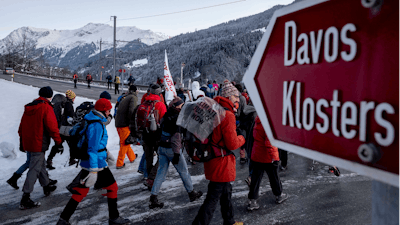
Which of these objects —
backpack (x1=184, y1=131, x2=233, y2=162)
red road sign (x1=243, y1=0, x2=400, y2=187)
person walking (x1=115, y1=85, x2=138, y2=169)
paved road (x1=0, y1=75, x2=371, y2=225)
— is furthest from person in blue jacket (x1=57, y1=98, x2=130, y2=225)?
red road sign (x1=243, y1=0, x2=400, y2=187)

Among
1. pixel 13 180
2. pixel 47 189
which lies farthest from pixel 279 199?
pixel 13 180

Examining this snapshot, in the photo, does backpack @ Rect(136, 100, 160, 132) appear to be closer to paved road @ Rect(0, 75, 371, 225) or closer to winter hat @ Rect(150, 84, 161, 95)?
winter hat @ Rect(150, 84, 161, 95)

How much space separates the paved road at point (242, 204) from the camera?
3920 millimetres

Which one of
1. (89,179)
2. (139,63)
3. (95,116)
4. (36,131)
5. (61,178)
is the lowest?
(61,178)

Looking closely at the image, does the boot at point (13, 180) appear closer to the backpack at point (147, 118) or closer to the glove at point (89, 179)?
the glove at point (89, 179)

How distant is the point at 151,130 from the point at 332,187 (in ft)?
11.5

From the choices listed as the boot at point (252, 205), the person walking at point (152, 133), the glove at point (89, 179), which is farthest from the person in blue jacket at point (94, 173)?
the boot at point (252, 205)

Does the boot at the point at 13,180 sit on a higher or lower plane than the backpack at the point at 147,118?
lower

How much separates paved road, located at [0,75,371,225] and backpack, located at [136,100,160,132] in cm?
122

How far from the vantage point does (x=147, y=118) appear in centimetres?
486

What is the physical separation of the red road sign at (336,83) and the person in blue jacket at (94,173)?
308 cm

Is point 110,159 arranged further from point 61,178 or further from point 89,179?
point 89,179

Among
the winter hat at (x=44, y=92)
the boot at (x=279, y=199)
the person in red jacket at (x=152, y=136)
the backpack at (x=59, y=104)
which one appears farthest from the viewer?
the backpack at (x=59, y=104)

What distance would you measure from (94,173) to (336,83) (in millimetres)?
3485
